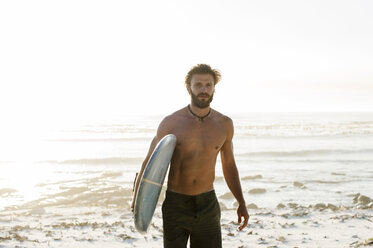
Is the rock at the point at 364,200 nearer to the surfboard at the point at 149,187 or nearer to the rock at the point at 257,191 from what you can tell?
the rock at the point at 257,191

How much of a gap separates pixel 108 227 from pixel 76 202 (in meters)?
4.60

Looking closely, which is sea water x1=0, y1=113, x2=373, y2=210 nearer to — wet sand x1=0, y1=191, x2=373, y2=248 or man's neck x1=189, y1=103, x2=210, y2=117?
wet sand x1=0, y1=191, x2=373, y2=248

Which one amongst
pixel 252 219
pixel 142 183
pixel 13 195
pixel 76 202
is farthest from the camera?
pixel 13 195

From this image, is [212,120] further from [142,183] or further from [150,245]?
[150,245]

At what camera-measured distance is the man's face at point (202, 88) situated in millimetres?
3312

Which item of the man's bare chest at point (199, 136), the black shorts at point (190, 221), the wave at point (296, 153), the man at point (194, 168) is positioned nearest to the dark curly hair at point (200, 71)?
the man at point (194, 168)

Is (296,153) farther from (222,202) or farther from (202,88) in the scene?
(202,88)

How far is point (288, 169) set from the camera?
18.1m

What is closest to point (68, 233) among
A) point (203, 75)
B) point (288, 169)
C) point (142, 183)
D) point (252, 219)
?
point (252, 219)

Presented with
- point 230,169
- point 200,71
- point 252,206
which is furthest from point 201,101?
point 252,206

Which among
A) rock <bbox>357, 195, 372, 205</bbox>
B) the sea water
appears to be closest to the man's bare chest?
the sea water

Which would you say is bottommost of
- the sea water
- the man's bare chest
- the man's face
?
the sea water

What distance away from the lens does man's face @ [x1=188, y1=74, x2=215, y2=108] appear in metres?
3.31

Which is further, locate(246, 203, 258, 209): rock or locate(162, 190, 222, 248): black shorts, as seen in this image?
locate(246, 203, 258, 209): rock
